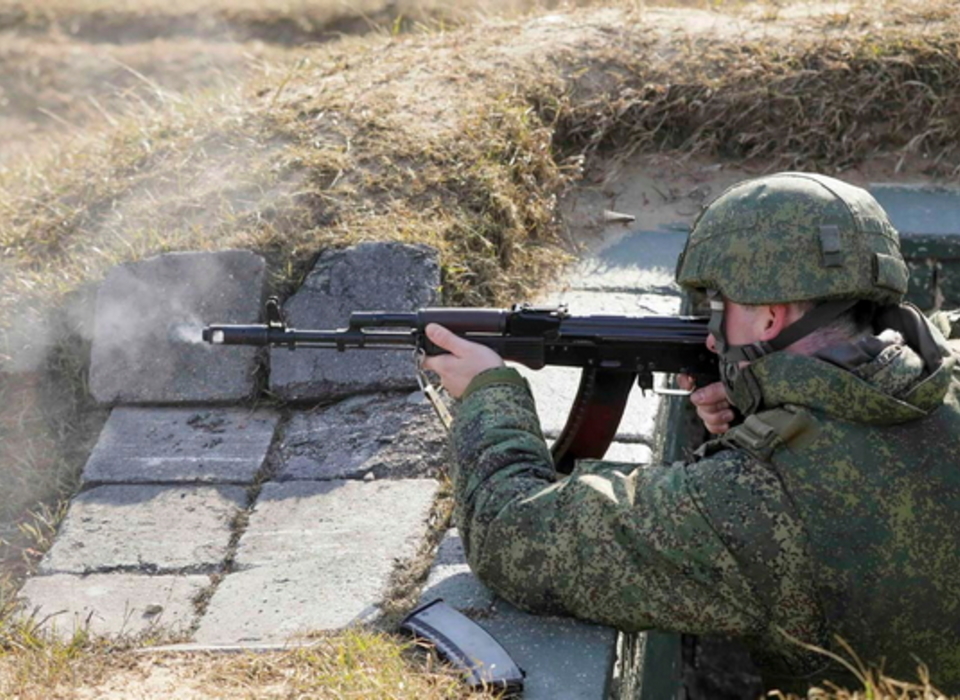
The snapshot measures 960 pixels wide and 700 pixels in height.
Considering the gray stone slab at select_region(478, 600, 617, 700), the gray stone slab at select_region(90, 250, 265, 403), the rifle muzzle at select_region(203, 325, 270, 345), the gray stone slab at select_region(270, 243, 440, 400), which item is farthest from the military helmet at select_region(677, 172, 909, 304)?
the gray stone slab at select_region(90, 250, 265, 403)

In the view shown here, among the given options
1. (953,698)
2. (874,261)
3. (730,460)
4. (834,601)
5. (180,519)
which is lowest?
(180,519)

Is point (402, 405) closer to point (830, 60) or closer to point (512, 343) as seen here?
point (512, 343)

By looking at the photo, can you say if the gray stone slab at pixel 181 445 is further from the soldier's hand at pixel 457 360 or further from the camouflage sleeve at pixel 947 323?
the camouflage sleeve at pixel 947 323

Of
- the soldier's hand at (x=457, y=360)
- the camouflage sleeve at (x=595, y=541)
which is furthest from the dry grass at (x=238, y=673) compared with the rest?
the soldier's hand at (x=457, y=360)

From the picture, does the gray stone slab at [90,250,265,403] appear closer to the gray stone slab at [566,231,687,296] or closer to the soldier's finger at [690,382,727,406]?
the gray stone slab at [566,231,687,296]

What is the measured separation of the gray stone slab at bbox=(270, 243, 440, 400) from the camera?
5484 millimetres

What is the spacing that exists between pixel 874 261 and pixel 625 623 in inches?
43.8

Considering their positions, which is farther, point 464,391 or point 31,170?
point 31,170

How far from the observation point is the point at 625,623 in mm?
3664

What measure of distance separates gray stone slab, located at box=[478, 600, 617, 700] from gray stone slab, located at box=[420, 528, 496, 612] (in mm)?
A: 98

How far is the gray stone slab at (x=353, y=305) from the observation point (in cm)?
548

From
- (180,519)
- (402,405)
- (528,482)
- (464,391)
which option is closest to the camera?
(528,482)

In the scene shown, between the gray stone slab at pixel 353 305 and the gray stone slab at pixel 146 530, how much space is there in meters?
0.61

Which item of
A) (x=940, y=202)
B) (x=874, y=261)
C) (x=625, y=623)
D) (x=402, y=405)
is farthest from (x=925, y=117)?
(x=625, y=623)
